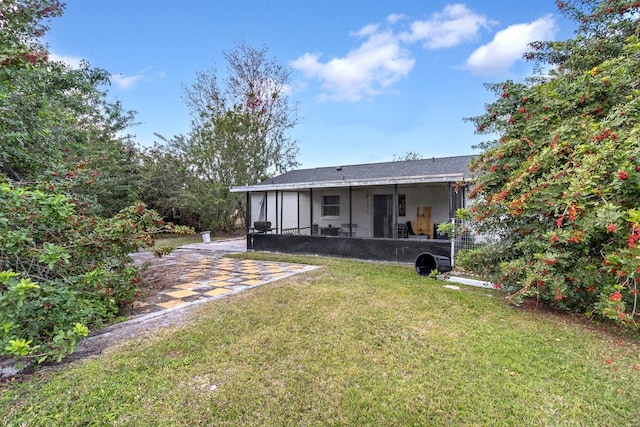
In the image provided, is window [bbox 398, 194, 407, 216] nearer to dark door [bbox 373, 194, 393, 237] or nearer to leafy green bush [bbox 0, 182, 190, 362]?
dark door [bbox 373, 194, 393, 237]

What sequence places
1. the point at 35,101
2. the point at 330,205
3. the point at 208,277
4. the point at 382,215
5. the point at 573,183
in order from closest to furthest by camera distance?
1. the point at 573,183
2. the point at 35,101
3. the point at 208,277
4. the point at 382,215
5. the point at 330,205

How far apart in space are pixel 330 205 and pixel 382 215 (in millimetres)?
2399

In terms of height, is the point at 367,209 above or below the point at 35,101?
below

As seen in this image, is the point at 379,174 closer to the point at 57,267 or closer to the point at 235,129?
the point at 235,129

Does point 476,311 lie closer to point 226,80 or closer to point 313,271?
point 313,271

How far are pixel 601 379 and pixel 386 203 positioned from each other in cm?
984

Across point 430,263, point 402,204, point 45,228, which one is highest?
point 402,204

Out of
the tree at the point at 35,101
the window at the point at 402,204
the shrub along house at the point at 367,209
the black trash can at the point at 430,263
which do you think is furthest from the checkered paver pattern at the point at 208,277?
the window at the point at 402,204

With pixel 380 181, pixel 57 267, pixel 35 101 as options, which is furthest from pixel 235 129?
pixel 57 267

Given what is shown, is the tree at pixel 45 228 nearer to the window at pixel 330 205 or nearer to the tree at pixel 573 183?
the tree at pixel 573 183

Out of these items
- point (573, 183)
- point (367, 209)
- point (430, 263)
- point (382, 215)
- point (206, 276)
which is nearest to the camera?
point (573, 183)

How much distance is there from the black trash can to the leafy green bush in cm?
510

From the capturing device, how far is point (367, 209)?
12.6 metres

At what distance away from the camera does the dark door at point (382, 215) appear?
1221 centimetres
